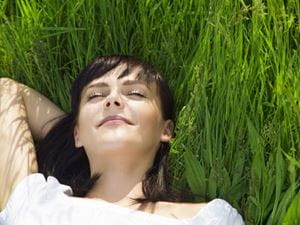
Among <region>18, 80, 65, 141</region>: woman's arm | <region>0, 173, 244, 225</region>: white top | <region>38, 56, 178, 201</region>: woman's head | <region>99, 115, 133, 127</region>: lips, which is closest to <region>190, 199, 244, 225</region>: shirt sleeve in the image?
<region>0, 173, 244, 225</region>: white top

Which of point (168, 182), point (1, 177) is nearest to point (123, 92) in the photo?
point (168, 182)

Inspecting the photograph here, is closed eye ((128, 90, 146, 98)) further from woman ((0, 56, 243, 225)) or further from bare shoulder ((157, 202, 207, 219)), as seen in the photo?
bare shoulder ((157, 202, 207, 219))

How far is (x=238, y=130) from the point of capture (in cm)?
198

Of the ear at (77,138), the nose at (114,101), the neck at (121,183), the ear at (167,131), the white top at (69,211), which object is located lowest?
the white top at (69,211)

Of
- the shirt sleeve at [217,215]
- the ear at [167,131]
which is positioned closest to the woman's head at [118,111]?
the ear at [167,131]

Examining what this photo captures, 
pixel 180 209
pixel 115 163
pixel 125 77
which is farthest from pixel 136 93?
pixel 180 209

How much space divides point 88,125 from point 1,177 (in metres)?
0.28

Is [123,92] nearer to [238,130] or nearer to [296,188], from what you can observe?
[238,130]

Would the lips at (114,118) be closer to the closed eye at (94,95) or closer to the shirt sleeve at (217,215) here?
the closed eye at (94,95)

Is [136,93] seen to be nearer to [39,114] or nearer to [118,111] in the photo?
[118,111]

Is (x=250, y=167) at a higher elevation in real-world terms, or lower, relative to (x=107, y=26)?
lower

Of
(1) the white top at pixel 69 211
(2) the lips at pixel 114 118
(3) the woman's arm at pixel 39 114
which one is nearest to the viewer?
(1) the white top at pixel 69 211

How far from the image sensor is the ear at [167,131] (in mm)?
2035

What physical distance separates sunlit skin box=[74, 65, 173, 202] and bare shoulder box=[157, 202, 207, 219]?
10 centimetres
